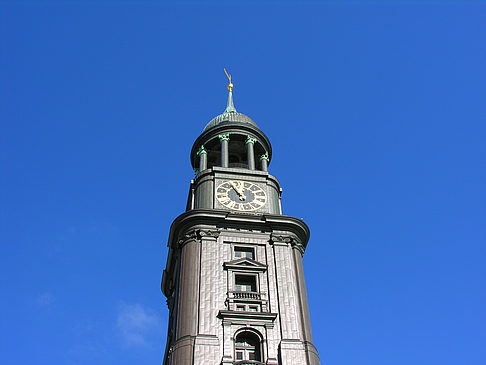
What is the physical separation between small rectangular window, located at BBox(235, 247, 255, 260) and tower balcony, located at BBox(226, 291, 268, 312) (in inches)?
159

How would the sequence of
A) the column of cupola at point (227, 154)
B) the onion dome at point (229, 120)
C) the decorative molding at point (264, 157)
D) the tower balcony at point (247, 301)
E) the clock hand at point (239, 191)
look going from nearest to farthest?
the tower balcony at point (247, 301)
the clock hand at point (239, 191)
the column of cupola at point (227, 154)
the decorative molding at point (264, 157)
the onion dome at point (229, 120)

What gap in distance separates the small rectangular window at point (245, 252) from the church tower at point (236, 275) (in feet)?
0.26

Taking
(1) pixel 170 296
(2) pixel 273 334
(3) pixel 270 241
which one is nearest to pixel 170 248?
(1) pixel 170 296

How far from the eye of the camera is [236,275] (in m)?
46.3

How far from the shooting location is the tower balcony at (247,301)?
144 feet

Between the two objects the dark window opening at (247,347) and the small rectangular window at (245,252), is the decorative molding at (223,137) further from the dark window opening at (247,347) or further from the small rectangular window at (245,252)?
the dark window opening at (247,347)

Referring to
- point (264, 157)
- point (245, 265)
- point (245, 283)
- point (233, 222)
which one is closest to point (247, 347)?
point (245, 283)

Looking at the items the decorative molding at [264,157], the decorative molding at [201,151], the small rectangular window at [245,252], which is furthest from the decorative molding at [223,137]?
the small rectangular window at [245,252]

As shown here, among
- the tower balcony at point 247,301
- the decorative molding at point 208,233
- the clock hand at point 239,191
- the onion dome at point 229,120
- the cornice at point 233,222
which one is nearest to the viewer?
the tower balcony at point 247,301

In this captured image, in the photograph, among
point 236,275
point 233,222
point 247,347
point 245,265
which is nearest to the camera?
point 247,347

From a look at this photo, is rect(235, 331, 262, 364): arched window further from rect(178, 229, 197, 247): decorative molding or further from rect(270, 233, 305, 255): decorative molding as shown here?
rect(178, 229, 197, 247): decorative molding

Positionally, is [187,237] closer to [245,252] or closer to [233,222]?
[233,222]

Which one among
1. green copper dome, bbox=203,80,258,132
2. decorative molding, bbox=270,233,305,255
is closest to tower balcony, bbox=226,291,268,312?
decorative molding, bbox=270,233,305,255

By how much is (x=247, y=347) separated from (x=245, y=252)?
8647mm
